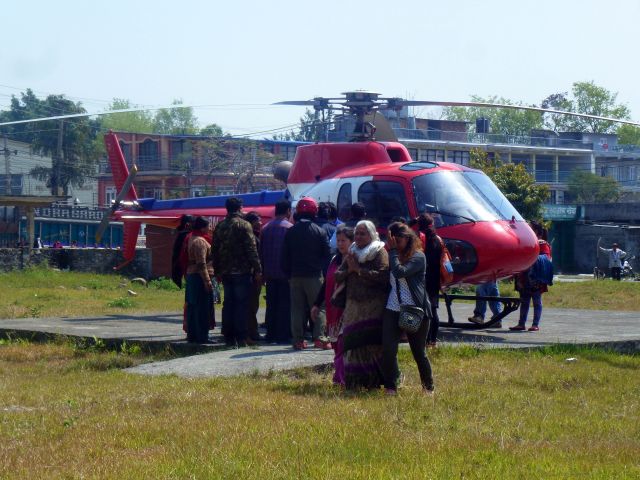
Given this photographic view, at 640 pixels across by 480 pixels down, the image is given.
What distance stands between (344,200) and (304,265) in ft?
12.1

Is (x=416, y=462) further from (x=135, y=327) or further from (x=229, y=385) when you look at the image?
(x=135, y=327)

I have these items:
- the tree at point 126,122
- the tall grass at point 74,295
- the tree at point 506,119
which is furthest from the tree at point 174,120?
the tall grass at point 74,295

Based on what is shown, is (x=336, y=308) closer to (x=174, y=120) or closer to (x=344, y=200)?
(x=344, y=200)

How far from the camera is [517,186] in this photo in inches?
2190

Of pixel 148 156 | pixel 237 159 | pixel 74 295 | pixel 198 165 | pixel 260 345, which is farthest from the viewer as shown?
pixel 148 156

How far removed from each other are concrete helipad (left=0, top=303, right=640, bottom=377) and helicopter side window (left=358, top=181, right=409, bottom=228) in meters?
1.81

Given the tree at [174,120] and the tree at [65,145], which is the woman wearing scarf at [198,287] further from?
the tree at [174,120]

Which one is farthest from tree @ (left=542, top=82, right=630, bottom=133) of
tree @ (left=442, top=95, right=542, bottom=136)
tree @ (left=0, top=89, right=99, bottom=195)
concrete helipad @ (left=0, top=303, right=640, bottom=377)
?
concrete helipad @ (left=0, top=303, right=640, bottom=377)

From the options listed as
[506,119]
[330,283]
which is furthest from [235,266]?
[506,119]

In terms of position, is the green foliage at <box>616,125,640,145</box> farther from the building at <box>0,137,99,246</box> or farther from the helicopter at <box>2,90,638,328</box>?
the helicopter at <box>2,90,638,328</box>

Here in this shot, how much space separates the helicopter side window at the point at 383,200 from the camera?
1514 centimetres

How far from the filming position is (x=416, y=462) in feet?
22.6

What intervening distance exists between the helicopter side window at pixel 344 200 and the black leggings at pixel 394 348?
629 cm

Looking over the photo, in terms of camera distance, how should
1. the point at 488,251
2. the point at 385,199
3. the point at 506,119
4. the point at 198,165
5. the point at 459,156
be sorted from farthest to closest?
1. the point at 506,119
2. the point at 459,156
3. the point at 198,165
4. the point at 385,199
5. the point at 488,251
